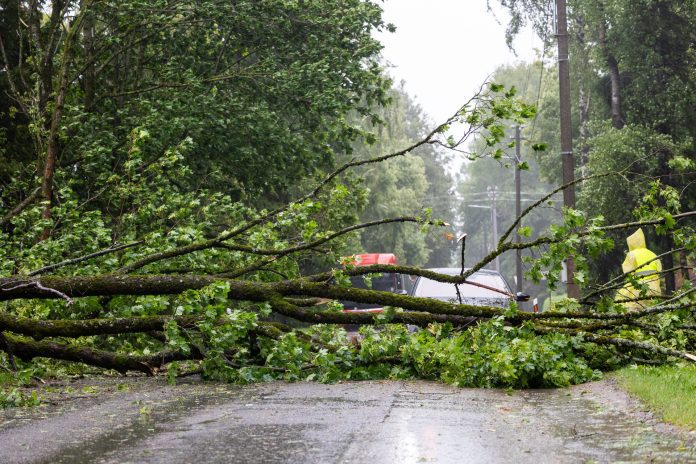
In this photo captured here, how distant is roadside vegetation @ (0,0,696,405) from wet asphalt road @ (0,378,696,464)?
699 mm

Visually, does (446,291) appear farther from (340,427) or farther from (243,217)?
(340,427)

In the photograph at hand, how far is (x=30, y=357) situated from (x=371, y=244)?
43.5m

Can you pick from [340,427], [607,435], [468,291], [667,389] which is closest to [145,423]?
[340,427]

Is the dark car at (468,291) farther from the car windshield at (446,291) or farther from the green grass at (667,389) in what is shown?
the green grass at (667,389)

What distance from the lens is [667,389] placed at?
8.00 meters

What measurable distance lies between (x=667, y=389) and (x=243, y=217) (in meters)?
12.6

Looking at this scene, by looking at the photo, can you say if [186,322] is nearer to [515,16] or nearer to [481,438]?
[481,438]

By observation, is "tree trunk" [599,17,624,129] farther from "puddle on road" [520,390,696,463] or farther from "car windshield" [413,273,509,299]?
"puddle on road" [520,390,696,463]

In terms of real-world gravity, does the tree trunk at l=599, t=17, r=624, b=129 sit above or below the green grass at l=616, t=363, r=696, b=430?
above

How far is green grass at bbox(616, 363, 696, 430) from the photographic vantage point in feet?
22.2

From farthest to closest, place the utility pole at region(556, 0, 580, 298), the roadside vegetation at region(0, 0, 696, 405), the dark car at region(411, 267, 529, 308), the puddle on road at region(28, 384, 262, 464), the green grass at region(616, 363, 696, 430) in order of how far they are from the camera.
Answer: the utility pole at region(556, 0, 580, 298) → the dark car at region(411, 267, 529, 308) → the roadside vegetation at region(0, 0, 696, 405) → the green grass at region(616, 363, 696, 430) → the puddle on road at region(28, 384, 262, 464)

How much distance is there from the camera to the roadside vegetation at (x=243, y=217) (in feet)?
33.3

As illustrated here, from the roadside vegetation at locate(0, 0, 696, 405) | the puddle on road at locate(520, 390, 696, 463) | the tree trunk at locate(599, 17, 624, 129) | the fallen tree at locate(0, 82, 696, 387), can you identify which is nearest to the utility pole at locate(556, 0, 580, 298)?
the roadside vegetation at locate(0, 0, 696, 405)

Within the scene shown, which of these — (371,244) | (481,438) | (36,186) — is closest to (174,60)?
(36,186)
